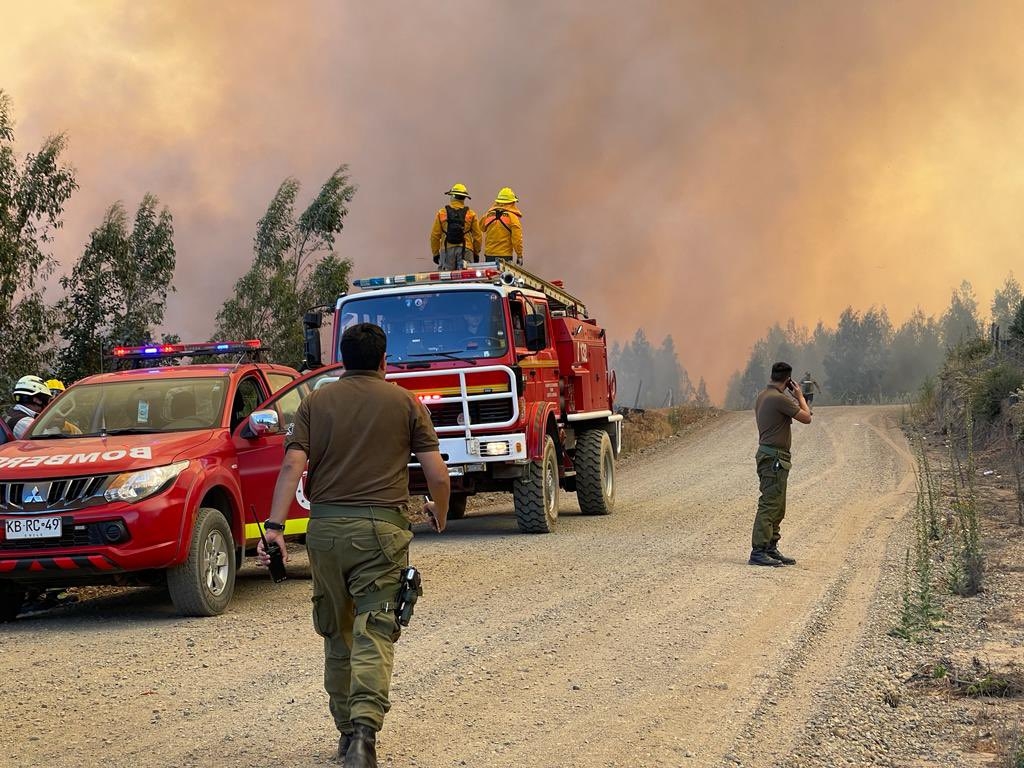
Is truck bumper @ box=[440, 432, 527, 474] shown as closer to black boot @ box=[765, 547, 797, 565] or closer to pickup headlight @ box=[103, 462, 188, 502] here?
black boot @ box=[765, 547, 797, 565]

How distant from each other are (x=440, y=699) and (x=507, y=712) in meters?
0.47

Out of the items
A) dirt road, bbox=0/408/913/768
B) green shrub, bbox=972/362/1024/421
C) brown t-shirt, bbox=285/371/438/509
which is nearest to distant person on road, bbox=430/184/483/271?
dirt road, bbox=0/408/913/768

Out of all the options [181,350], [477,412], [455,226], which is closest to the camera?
[181,350]

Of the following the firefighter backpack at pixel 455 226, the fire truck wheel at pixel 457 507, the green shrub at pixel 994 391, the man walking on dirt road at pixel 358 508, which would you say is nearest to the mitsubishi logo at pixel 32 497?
the man walking on dirt road at pixel 358 508

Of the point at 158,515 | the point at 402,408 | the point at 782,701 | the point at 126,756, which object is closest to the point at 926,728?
the point at 782,701

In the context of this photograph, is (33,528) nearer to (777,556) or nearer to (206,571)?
(206,571)

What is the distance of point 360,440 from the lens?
502 centimetres

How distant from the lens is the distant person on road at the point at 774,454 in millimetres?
11047

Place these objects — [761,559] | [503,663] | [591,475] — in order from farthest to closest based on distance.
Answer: [591,475]
[761,559]
[503,663]

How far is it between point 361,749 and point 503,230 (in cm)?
1158

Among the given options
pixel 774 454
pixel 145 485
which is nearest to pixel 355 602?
pixel 145 485

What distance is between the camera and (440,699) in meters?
6.25

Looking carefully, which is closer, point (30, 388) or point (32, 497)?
point (32, 497)

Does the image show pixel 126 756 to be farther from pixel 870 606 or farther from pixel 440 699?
pixel 870 606
